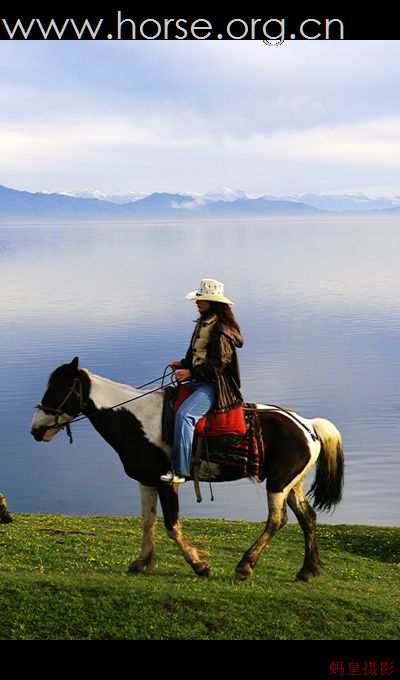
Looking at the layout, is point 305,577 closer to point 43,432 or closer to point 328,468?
point 328,468

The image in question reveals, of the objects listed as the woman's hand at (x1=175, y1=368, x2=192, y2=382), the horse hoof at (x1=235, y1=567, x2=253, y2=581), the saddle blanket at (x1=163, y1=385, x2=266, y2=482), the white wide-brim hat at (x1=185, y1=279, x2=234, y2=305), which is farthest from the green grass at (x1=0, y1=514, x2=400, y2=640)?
the white wide-brim hat at (x1=185, y1=279, x2=234, y2=305)

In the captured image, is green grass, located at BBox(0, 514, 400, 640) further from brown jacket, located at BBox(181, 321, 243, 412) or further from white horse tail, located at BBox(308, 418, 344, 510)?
brown jacket, located at BBox(181, 321, 243, 412)

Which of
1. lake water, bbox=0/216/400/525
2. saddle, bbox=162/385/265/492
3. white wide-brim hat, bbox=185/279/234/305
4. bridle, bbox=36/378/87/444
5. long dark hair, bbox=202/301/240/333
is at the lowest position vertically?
lake water, bbox=0/216/400/525

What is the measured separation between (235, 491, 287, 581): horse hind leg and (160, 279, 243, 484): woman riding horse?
1.69 meters

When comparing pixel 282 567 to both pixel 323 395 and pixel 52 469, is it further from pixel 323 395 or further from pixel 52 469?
pixel 323 395

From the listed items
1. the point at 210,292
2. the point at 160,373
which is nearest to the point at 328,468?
the point at 210,292

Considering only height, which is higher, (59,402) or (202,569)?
(59,402)

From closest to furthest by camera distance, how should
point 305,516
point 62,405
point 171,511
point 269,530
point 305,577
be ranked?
point 62,405
point 171,511
point 269,530
point 305,516
point 305,577

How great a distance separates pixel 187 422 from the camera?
1360 centimetres

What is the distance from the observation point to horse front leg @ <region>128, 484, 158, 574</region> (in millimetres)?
14383

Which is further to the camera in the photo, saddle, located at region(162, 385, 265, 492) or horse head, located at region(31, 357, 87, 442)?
saddle, located at region(162, 385, 265, 492)

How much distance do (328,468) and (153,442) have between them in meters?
3.52

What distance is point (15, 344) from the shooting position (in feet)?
470

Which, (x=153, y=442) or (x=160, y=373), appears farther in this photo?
(x=160, y=373)
